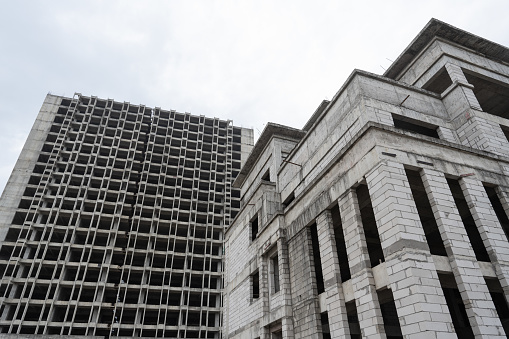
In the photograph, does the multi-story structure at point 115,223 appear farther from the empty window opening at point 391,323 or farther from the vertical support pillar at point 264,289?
the empty window opening at point 391,323

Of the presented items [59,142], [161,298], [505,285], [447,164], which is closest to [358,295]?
[505,285]

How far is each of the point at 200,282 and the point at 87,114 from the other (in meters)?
37.9

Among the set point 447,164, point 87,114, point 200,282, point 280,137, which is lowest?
point 447,164

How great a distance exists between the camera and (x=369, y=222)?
69.8ft

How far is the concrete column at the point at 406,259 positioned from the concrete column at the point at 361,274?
1213mm

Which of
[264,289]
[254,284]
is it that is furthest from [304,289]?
[254,284]

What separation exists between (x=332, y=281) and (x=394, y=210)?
5.18 meters

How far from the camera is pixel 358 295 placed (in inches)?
567

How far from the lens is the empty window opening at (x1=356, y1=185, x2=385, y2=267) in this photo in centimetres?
1764

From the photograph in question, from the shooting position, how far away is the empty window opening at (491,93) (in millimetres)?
22484

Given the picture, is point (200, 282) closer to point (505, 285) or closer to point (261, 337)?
point (261, 337)

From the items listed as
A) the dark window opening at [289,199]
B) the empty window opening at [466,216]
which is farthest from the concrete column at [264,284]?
the empty window opening at [466,216]

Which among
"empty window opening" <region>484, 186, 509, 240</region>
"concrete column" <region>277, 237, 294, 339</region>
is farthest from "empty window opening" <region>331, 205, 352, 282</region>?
"empty window opening" <region>484, 186, 509, 240</region>

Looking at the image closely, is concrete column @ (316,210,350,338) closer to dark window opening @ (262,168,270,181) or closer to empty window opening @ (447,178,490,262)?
empty window opening @ (447,178,490,262)
